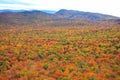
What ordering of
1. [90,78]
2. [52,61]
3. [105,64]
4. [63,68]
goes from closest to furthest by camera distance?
1. [90,78]
2. [63,68]
3. [105,64]
4. [52,61]

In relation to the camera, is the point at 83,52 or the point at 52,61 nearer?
the point at 52,61

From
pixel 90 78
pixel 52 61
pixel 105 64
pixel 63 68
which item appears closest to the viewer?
pixel 90 78

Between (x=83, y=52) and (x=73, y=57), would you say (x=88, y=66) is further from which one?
(x=83, y=52)

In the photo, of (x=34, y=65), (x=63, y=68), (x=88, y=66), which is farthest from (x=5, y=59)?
(x=88, y=66)

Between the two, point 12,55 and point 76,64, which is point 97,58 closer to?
point 76,64

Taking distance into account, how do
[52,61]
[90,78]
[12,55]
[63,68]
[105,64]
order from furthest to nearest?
1. [12,55]
2. [52,61]
3. [105,64]
4. [63,68]
5. [90,78]

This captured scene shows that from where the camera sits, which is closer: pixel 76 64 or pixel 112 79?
pixel 112 79

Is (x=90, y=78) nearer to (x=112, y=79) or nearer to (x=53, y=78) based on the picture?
(x=112, y=79)

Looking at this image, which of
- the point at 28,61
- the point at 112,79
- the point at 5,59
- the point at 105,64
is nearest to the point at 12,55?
the point at 5,59

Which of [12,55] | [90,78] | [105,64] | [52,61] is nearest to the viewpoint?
[90,78]
